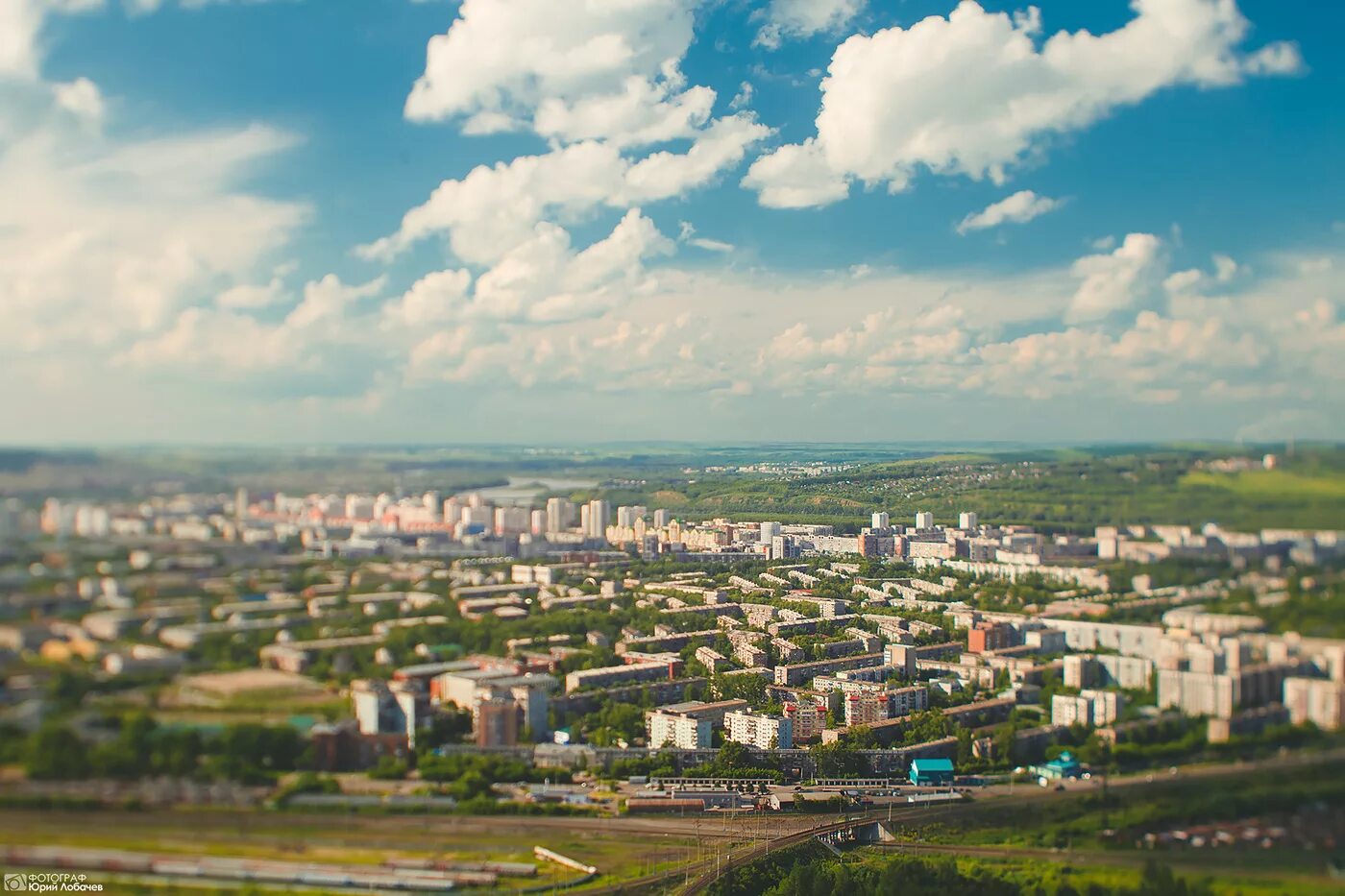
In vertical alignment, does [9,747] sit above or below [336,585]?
below

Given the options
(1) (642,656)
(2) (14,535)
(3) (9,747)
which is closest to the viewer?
(3) (9,747)

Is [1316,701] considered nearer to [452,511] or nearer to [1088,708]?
[1088,708]

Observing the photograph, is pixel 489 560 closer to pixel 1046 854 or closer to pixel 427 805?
pixel 427 805

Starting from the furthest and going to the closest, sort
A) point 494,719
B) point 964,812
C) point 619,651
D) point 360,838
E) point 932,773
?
point 619,651 < point 932,773 < point 964,812 < point 494,719 < point 360,838

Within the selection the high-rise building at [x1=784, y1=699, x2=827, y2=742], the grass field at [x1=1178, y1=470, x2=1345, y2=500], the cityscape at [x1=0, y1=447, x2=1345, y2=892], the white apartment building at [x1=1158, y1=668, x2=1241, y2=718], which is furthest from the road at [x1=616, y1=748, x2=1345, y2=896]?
the grass field at [x1=1178, y1=470, x2=1345, y2=500]

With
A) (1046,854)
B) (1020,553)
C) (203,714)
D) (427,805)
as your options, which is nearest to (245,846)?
(203,714)

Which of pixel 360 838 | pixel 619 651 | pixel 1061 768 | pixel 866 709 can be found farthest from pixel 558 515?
pixel 1061 768

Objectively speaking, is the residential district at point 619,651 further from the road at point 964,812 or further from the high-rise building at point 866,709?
the road at point 964,812
